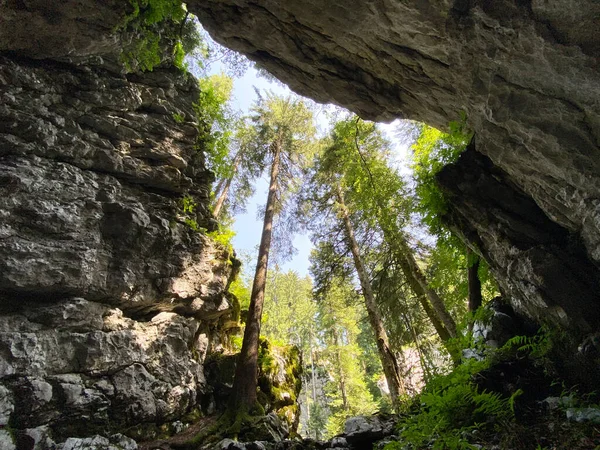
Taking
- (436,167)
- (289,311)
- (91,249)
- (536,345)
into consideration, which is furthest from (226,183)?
(289,311)

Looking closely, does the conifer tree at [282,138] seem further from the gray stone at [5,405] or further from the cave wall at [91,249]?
the gray stone at [5,405]

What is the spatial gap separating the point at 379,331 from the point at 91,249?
8.08 m

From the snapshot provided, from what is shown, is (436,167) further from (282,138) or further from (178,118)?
(282,138)

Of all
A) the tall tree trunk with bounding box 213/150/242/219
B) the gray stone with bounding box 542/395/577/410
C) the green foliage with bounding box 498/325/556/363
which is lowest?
the gray stone with bounding box 542/395/577/410

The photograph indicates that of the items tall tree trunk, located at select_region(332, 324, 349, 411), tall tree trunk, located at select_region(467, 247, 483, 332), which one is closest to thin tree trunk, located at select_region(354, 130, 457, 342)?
tall tree trunk, located at select_region(467, 247, 483, 332)

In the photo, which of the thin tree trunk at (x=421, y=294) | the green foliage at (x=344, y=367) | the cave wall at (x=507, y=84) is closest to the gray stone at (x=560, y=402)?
the cave wall at (x=507, y=84)

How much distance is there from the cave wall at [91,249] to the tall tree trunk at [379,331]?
181 inches

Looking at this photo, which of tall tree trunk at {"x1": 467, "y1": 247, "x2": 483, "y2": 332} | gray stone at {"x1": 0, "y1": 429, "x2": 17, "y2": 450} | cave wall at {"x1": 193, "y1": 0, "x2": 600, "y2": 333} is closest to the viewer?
cave wall at {"x1": 193, "y1": 0, "x2": 600, "y2": 333}

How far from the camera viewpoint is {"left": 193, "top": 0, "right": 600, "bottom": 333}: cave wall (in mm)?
4188

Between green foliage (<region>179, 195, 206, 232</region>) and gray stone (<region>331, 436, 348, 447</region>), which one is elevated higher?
green foliage (<region>179, 195, 206, 232</region>)

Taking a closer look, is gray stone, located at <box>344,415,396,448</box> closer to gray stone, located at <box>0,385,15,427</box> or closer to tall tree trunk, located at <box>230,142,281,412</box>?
tall tree trunk, located at <box>230,142,281,412</box>

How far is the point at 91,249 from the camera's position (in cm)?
759

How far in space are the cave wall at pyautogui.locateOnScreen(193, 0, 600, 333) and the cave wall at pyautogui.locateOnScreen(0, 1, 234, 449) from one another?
13.2 feet

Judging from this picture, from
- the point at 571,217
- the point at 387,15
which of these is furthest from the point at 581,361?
the point at 387,15
